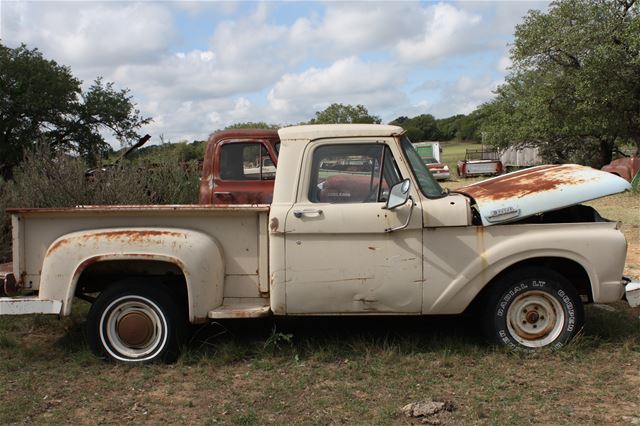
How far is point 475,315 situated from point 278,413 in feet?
6.92

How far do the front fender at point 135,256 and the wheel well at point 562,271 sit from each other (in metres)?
2.25

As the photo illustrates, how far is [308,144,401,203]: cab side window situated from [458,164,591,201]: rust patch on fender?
0.82m

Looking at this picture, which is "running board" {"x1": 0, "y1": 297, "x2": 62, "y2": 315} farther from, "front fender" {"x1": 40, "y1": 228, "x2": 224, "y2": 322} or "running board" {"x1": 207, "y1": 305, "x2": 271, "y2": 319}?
"running board" {"x1": 207, "y1": 305, "x2": 271, "y2": 319}

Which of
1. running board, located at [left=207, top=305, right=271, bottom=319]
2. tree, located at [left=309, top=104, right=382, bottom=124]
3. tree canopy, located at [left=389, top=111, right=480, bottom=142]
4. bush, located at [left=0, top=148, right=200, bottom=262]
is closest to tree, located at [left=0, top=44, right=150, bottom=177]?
bush, located at [left=0, top=148, right=200, bottom=262]

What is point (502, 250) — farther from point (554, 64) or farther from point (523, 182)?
point (554, 64)

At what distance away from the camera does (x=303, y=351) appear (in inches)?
193

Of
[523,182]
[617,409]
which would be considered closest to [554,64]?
[523,182]

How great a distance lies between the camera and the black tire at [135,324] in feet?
15.1

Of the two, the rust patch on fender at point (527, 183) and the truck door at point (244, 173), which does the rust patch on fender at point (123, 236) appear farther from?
the truck door at point (244, 173)

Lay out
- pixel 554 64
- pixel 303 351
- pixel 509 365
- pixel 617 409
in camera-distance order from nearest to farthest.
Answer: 1. pixel 617 409
2. pixel 509 365
3. pixel 303 351
4. pixel 554 64

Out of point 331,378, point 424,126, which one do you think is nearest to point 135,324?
point 331,378

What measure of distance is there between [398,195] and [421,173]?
0.52m

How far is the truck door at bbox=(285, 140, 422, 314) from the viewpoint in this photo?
14.7 feet

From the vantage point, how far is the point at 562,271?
16.3ft
